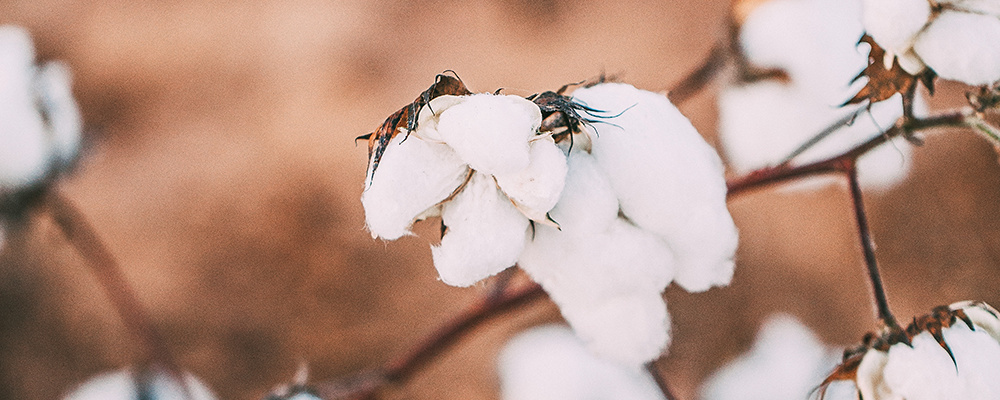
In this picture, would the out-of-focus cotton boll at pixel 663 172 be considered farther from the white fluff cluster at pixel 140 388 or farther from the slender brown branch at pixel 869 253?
the white fluff cluster at pixel 140 388

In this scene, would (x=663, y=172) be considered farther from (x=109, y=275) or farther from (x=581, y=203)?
(x=109, y=275)

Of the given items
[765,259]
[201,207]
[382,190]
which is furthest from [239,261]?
[765,259]

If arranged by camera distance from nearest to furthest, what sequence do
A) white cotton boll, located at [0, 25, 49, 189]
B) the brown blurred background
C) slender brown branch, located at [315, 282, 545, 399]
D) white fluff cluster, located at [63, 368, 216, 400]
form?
slender brown branch, located at [315, 282, 545, 399]
white cotton boll, located at [0, 25, 49, 189]
white fluff cluster, located at [63, 368, 216, 400]
the brown blurred background

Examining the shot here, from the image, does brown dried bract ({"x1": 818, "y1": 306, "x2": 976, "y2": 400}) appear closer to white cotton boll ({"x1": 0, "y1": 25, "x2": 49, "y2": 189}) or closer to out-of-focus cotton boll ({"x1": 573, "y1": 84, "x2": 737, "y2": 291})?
out-of-focus cotton boll ({"x1": 573, "y1": 84, "x2": 737, "y2": 291})

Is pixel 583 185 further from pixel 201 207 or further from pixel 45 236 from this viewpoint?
pixel 45 236

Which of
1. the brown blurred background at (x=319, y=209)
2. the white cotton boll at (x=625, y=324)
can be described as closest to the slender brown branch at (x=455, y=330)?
the white cotton boll at (x=625, y=324)

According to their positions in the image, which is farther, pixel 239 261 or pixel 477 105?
pixel 239 261

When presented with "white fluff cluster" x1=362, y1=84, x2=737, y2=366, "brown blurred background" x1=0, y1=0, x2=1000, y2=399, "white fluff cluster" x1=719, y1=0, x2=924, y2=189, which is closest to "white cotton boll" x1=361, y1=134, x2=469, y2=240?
"white fluff cluster" x1=362, y1=84, x2=737, y2=366
